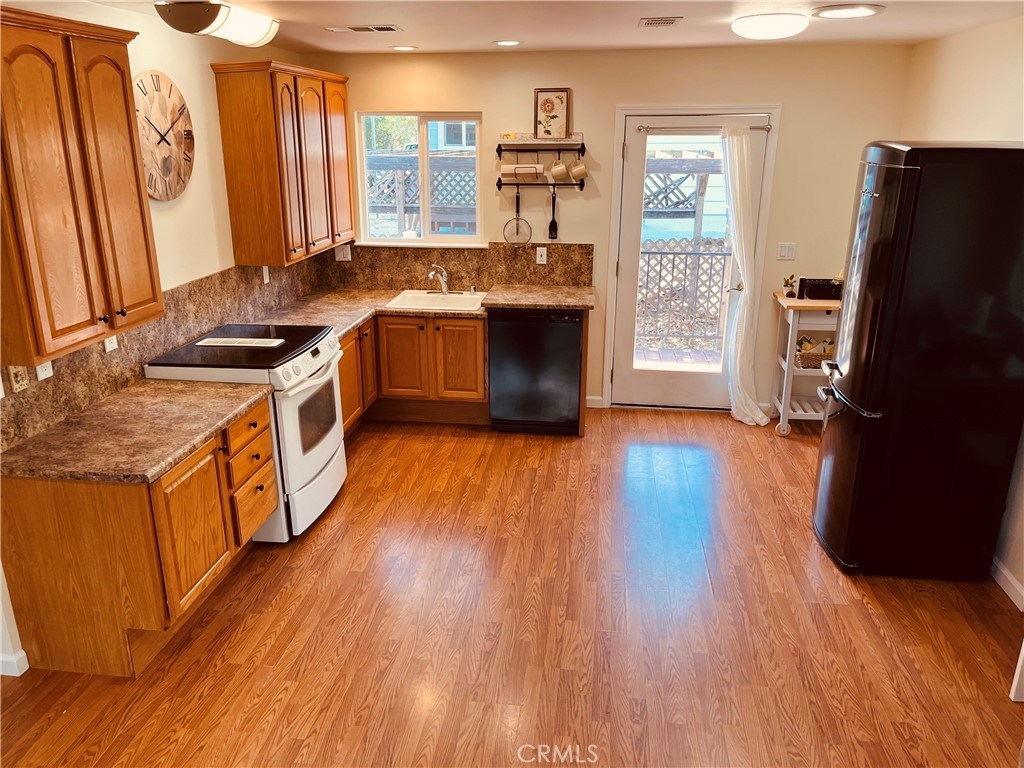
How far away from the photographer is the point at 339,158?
4609mm

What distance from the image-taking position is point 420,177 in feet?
16.4

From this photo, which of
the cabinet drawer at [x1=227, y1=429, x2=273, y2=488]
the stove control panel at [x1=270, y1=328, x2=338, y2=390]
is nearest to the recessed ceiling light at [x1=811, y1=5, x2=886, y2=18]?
the stove control panel at [x1=270, y1=328, x2=338, y2=390]

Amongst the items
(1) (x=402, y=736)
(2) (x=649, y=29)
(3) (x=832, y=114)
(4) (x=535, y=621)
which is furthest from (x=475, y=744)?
(3) (x=832, y=114)

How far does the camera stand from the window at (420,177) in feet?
16.0

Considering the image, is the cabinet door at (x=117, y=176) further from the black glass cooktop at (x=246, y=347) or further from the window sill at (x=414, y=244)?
the window sill at (x=414, y=244)

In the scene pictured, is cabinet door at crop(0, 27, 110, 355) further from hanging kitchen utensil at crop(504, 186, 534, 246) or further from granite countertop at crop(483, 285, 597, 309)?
hanging kitchen utensil at crop(504, 186, 534, 246)

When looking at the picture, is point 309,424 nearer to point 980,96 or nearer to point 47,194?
point 47,194

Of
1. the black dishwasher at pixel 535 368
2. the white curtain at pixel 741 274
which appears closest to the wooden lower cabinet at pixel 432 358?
the black dishwasher at pixel 535 368

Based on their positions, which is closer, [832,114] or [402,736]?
[402,736]

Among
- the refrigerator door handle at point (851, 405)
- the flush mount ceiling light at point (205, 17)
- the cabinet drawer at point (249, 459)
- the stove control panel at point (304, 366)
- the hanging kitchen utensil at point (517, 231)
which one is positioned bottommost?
the cabinet drawer at point (249, 459)

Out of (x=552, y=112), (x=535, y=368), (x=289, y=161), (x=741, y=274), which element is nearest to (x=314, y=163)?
(x=289, y=161)

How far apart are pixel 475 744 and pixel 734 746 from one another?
2.69 feet

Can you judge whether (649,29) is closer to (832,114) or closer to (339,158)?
(832,114)

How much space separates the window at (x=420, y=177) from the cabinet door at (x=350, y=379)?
1.11m
